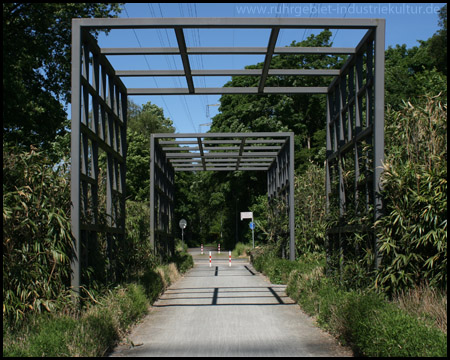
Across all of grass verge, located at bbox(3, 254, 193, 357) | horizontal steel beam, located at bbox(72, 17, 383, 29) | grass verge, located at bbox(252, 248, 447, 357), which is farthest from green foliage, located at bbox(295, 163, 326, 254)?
grass verge, located at bbox(3, 254, 193, 357)

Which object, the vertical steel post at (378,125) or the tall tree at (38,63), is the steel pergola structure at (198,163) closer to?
the tall tree at (38,63)

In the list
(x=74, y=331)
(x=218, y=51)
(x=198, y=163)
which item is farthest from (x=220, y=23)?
(x=198, y=163)

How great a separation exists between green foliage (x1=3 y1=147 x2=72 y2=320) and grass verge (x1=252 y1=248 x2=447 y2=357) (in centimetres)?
363

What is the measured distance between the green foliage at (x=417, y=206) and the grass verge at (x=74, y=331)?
3.62m

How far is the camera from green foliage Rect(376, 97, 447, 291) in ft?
25.2

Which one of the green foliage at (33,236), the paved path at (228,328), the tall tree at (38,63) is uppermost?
the tall tree at (38,63)

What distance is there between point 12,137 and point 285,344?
1586 centimetres

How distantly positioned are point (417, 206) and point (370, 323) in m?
2.09

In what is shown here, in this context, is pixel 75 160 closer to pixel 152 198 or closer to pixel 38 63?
pixel 152 198

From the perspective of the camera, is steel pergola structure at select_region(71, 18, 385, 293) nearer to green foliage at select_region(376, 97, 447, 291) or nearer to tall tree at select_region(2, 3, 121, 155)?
green foliage at select_region(376, 97, 447, 291)

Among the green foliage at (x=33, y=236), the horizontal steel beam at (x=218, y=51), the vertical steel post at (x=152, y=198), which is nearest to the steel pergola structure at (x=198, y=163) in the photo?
the vertical steel post at (x=152, y=198)

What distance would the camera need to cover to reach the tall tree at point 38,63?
20094 mm

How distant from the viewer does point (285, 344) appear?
25.9 ft

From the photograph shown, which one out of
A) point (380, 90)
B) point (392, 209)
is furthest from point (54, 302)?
point (380, 90)
